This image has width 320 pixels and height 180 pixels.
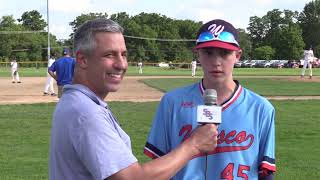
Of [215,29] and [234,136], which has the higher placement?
[215,29]

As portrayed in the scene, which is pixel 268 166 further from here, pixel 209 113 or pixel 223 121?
pixel 209 113

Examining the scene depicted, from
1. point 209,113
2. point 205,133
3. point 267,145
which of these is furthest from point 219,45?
point 205,133

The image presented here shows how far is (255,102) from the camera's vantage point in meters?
3.21

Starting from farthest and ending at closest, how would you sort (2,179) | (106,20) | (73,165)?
(2,179) < (106,20) < (73,165)

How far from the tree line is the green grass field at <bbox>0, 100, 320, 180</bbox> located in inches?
3098

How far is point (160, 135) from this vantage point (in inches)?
129

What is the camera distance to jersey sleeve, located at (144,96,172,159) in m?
3.27

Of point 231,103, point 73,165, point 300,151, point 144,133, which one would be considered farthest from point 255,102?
point 144,133

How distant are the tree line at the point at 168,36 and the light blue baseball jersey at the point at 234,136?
299 ft

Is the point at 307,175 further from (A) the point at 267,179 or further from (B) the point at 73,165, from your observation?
(B) the point at 73,165

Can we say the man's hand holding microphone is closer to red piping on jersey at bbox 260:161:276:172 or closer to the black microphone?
the black microphone

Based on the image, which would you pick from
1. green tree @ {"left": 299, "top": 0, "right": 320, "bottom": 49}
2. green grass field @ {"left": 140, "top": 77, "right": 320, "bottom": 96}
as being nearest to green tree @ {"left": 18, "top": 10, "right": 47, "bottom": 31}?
green tree @ {"left": 299, "top": 0, "right": 320, "bottom": 49}

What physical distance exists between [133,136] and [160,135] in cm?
738

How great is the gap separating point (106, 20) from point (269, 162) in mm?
1295
